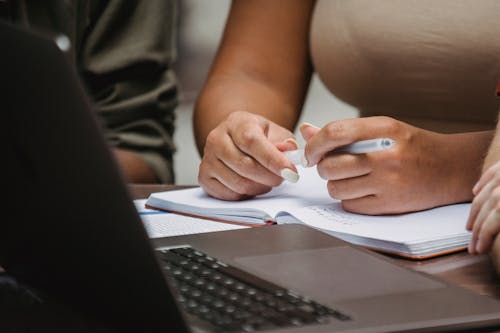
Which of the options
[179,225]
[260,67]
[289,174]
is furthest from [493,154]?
[260,67]

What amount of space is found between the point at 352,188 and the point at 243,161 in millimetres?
134

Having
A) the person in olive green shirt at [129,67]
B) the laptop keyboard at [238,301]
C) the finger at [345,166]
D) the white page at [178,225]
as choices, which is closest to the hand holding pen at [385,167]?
the finger at [345,166]

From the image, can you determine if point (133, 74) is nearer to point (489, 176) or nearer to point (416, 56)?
point (416, 56)

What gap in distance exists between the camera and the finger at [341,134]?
73cm

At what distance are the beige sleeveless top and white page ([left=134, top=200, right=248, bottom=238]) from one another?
1.29 feet

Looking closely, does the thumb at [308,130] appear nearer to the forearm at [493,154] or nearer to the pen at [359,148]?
the pen at [359,148]

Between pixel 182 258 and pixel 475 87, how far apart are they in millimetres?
575

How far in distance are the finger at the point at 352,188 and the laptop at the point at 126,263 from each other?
143 mm

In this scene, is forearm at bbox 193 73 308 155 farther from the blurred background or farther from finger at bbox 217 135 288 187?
the blurred background

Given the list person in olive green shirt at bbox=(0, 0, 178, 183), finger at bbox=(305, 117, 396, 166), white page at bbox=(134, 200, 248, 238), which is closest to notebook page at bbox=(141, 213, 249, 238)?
white page at bbox=(134, 200, 248, 238)

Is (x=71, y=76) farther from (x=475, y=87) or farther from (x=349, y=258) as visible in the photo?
(x=475, y=87)

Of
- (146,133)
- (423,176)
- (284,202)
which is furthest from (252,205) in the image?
(146,133)

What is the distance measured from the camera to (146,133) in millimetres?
1486

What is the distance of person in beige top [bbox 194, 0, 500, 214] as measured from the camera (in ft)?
2.48
